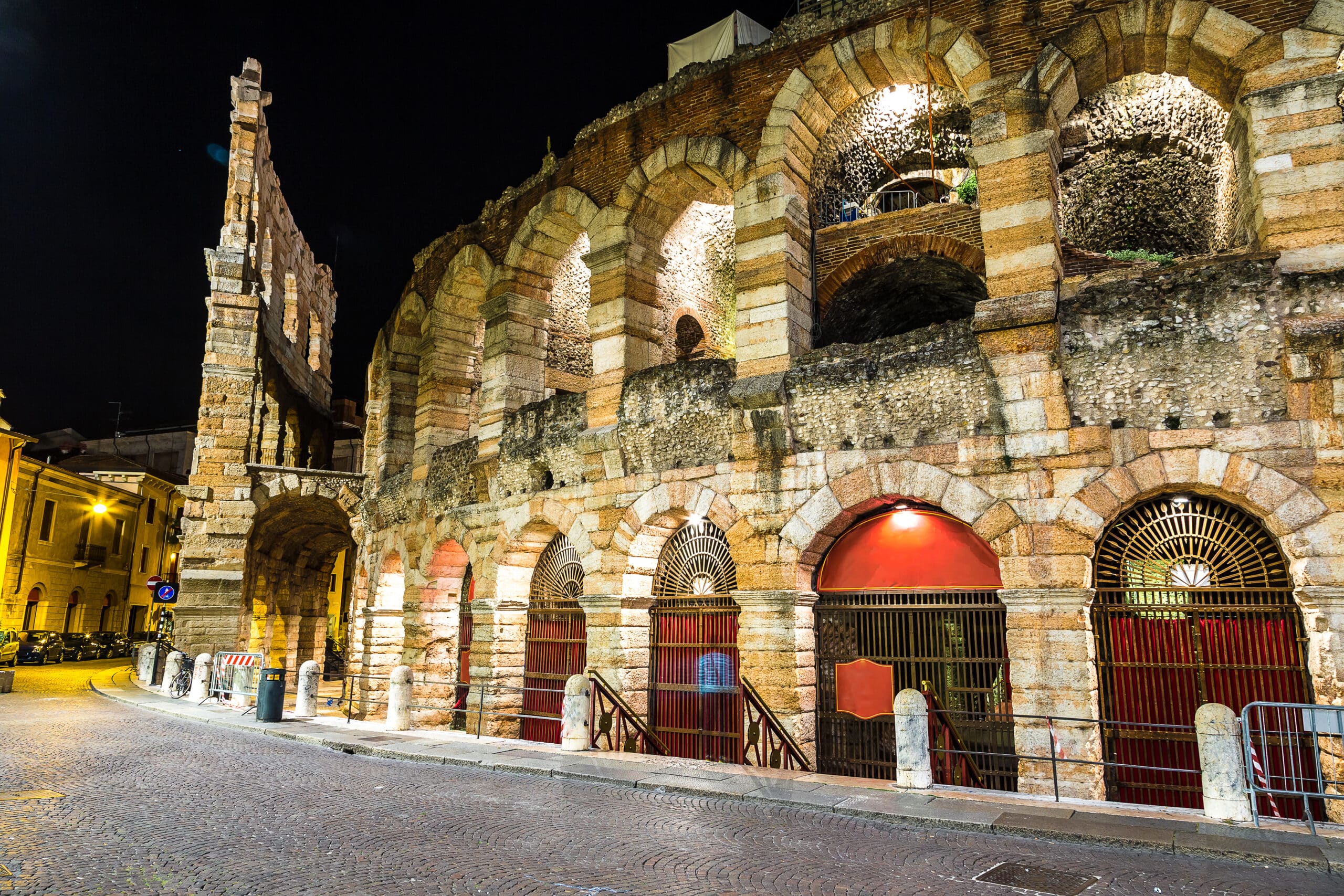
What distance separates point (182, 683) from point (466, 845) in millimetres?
13032

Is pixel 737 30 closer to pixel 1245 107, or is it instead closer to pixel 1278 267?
pixel 1245 107

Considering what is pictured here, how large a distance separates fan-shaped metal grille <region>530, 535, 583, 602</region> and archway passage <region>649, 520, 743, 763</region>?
5.65 ft

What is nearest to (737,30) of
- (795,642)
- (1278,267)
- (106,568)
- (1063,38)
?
(1063,38)

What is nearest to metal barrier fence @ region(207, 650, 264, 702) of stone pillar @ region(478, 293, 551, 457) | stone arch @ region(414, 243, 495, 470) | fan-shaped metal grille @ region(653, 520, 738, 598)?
stone arch @ region(414, 243, 495, 470)

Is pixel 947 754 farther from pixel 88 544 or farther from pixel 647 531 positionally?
pixel 88 544

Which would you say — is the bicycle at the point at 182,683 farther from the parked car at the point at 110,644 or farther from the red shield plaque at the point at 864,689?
the parked car at the point at 110,644

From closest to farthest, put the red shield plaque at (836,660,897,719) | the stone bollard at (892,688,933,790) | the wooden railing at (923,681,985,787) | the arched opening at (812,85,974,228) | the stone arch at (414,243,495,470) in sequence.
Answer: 1. the stone bollard at (892,688,933,790)
2. the wooden railing at (923,681,985,787)
3. the red shield plaque at (836,660,897,719)
4. the arched opening at (812,85,974,228)
5. the stone arch at (414,243,495,470)

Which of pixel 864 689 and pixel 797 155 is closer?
pixel 864 689

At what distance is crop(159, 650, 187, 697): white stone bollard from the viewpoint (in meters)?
16.0

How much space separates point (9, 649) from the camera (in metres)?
24.1

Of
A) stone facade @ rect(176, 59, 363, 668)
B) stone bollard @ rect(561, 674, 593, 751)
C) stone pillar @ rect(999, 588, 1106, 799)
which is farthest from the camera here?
stone facade @ rect(176, 59, 363, 668)

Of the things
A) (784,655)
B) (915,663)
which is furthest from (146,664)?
(915,663)

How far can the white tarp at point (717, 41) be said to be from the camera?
1341 centimetres

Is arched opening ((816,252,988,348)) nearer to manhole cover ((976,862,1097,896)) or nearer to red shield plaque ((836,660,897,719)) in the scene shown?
red shield plaque ((836,660,897,719))
